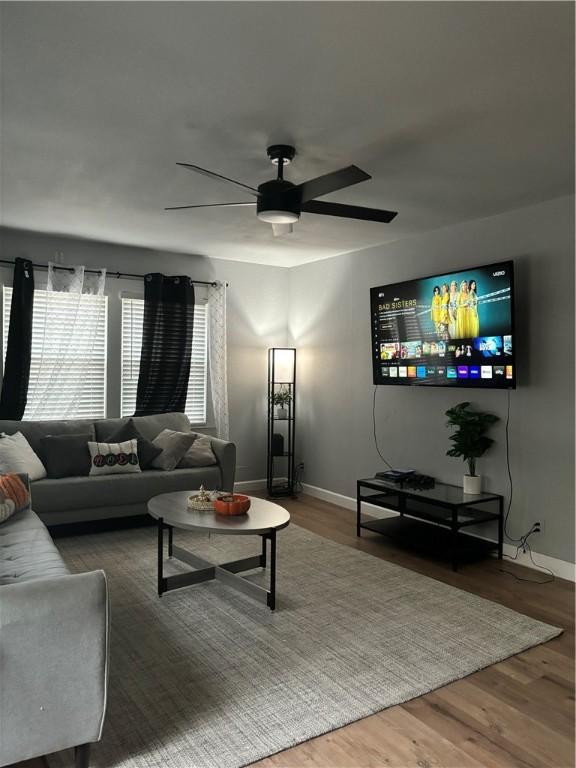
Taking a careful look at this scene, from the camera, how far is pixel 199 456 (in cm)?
555

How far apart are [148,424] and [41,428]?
99 centimetres

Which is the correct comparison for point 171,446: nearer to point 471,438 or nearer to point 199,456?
point 199,456

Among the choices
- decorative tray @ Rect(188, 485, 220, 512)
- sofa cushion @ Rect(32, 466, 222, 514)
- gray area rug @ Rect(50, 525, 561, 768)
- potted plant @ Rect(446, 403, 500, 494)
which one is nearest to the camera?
gray area rug @ Rect(50, 525, 561, 768)

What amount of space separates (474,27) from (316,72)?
2.05 feet

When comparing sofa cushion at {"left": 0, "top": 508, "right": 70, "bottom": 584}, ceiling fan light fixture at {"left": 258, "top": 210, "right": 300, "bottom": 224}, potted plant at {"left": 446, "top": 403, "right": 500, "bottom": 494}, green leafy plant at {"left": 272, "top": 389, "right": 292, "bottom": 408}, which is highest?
ceiling fan light fixture at {"left": 258, "top": 210, "right": 300, "bottom": 224}

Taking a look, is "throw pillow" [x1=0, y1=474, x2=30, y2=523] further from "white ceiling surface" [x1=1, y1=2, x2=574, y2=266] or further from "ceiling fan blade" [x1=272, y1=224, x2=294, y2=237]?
"ceiling fan blade" [x1=272, y1=224, x2=294, y2=237]

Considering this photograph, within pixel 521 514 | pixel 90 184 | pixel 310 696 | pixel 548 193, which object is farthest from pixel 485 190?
pixel 310 696

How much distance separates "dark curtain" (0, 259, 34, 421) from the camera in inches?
211

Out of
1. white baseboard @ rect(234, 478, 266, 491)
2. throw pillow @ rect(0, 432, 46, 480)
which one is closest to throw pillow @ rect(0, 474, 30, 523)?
throw pillow @ rect(0, 432, 46, 480)

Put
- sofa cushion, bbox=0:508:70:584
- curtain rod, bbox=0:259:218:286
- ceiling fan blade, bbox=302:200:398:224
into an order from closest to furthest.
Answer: sofa cushion, bbox=0:508:70:584 → ceiling fan blade, bbox=302:200:398:224 → curtain rod, bbox=0:259:218:286

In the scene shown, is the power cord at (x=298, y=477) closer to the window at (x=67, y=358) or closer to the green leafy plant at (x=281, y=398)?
the green leafy plant at (x=281, y=398)

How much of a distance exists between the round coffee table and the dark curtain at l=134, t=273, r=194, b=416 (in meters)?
2.27

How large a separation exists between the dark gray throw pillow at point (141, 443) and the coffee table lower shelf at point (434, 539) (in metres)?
1.97

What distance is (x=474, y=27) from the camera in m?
2.07
